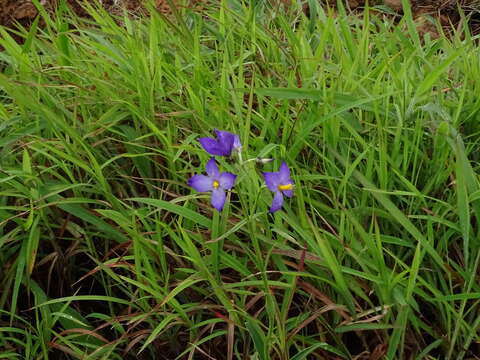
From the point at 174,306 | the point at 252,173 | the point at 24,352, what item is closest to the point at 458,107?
the point at 252,173

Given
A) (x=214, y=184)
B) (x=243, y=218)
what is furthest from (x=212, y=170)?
(x=243, y=218)

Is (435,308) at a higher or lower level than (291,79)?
lower

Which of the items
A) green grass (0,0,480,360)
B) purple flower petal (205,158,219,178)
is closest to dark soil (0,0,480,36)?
green grass (0,0,480,360)

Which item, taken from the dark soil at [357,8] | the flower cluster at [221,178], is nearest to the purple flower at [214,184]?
the flower cluster at [221,178]

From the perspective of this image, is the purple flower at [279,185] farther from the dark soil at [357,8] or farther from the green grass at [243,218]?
the dark soil at [357,8]

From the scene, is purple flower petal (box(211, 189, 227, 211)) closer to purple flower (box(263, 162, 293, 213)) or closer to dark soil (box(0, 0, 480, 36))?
purple flower (box(263, 162, 293, 213))

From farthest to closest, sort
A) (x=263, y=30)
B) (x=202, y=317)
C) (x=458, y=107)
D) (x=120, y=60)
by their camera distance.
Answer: (x=263, y=30)
(x=120, y=60)
(x=458, y=107)
(x=202, y=317)

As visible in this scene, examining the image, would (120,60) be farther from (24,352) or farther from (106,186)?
(24,352)
